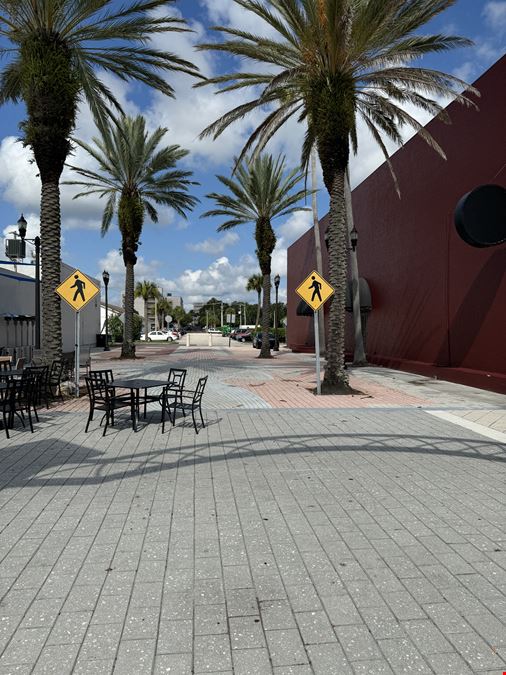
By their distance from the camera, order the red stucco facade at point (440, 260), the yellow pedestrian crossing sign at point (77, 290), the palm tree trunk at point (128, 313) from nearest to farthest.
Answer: the yellow pedestrian crossing sign at point (77, 290)
the red stucco facade at point (440, 260)
the palm tree trunk at point (128, 313)

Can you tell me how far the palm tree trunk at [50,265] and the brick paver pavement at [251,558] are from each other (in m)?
5.10

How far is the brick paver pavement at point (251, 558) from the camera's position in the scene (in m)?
2.74

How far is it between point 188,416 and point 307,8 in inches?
383

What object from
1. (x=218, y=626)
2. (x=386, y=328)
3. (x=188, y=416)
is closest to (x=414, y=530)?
(x=218, y=626)

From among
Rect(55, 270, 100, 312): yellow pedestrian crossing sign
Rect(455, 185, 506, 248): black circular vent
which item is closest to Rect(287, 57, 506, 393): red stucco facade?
Rect(455, 185, 506, 248): black circular vent

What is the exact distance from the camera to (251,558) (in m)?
3.82

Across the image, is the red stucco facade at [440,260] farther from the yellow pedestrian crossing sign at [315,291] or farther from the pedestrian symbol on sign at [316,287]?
the pedestrian symbol on sign at [316,287]

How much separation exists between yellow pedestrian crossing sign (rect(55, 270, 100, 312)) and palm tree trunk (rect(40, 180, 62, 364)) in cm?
92

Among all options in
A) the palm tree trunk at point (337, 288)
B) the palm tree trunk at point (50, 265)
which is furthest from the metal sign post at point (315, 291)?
the palm tree trunk at point (50, 265)

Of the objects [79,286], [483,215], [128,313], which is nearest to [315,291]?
[483,215]

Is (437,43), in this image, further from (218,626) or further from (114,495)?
(218,626)

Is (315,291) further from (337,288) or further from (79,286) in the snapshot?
(79,286)

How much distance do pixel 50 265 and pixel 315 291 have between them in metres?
6.46

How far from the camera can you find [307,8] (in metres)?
11.7
